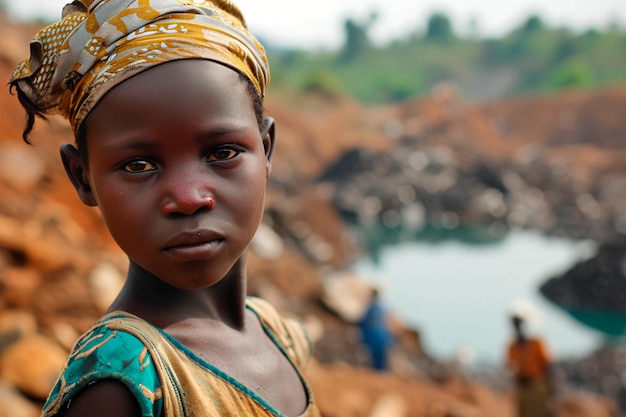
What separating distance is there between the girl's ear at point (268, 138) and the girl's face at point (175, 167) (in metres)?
0.14

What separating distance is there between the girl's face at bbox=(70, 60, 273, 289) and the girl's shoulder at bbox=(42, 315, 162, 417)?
0.14m

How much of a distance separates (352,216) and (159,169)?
2259 cm

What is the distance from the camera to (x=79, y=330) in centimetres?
463

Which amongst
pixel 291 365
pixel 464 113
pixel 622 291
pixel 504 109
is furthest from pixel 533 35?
pixel 291 365

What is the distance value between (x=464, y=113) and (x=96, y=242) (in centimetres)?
3672

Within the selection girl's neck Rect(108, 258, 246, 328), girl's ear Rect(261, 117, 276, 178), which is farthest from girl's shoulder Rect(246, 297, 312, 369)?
girl's ear Rect(261, 117, 276, 178)

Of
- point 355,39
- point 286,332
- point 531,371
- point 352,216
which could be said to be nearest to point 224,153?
point 286,332

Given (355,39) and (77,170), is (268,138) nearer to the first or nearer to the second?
(77,170)

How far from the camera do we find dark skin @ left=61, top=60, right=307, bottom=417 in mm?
1062

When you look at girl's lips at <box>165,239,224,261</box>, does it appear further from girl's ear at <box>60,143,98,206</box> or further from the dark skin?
girl's ear at <box>60,143,98,206</box>

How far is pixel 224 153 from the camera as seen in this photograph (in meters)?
1.13

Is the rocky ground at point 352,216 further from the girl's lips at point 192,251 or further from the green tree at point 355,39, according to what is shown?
the green tree at point 355,39

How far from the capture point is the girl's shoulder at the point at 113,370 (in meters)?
1.00

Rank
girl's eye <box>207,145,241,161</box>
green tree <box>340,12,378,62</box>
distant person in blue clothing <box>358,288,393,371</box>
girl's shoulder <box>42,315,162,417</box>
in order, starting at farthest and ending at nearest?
green tree <box>340,12,378,62</box>, distant person in blue clothing <box>358,288,393,371</box>, girl's eye <box>207,145,241,161</box>, girl's shoulder <box>42,315,162,417</box>
